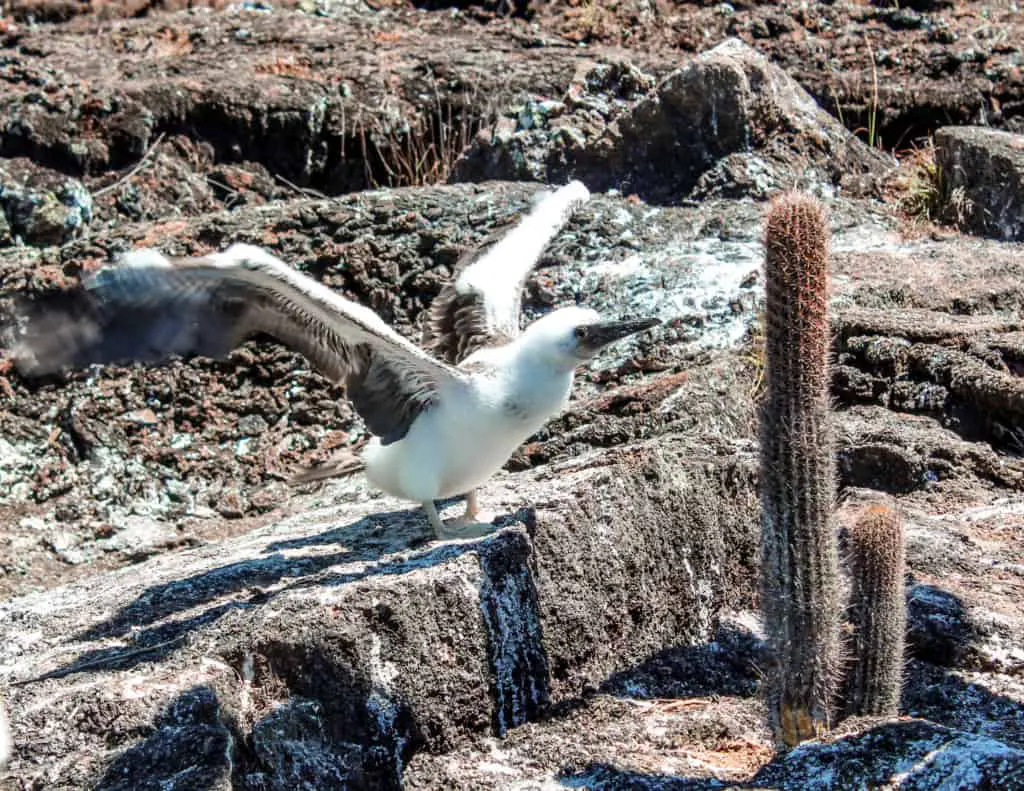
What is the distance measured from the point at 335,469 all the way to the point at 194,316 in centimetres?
88

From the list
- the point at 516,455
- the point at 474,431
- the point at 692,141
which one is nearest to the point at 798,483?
the point at 474,431

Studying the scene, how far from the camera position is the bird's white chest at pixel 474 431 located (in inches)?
186

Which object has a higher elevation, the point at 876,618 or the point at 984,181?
the point at 984,181

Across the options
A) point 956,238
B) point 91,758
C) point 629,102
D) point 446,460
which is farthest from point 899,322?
point 91,758

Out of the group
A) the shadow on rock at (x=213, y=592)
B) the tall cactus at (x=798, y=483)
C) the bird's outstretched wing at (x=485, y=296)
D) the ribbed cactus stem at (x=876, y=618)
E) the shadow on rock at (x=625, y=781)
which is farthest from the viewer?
the bird's outstretched wing at (x=485, y=296)

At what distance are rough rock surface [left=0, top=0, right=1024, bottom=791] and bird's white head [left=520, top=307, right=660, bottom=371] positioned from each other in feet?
1.35

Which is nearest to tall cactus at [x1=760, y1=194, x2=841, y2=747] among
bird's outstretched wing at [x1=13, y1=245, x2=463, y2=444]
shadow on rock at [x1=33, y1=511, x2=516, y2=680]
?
shadow on rock at [x1=33, y1=511, x2=516, y2=680]

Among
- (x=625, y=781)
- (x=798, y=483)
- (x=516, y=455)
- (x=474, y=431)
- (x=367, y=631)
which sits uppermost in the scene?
(x=798, y=483)

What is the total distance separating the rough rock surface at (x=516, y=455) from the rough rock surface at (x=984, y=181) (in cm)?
38

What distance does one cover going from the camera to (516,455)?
19.8ft

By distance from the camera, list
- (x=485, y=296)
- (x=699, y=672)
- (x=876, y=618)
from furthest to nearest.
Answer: (x=485, y=296) < (x=699, y=672) < (x=876, y=618)

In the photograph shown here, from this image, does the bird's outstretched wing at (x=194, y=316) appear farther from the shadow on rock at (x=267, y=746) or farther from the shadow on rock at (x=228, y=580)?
the shadow on rock at (x=267, y=746)

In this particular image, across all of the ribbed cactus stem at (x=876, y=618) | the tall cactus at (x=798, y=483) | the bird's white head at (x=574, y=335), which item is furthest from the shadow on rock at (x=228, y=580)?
the ribbed cactus stem at (x=876, y=618)

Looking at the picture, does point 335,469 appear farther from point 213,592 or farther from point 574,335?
point 574,335
